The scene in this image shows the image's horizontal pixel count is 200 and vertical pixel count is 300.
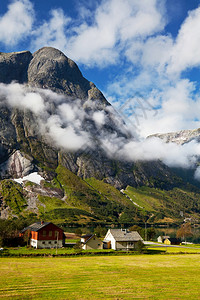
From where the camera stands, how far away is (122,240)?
293ft

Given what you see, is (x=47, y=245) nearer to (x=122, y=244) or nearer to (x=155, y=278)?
(x=122, y=244)

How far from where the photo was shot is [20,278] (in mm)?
34625

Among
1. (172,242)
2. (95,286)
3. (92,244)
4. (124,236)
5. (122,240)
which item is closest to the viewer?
(95,286)

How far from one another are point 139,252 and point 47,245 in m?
34.6

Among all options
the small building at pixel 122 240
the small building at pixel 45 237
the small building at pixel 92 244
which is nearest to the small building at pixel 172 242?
the small building at pixel 122 240

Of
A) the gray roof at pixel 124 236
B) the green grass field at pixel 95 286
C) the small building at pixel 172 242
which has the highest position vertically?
the gray roof at pixel 124 236

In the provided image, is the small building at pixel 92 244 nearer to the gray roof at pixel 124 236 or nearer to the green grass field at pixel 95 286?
the gray roof at pixel 124 236

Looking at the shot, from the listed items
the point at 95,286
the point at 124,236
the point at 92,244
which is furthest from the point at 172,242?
the point at 95,286

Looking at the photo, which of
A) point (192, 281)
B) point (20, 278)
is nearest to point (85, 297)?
point (20, 278)

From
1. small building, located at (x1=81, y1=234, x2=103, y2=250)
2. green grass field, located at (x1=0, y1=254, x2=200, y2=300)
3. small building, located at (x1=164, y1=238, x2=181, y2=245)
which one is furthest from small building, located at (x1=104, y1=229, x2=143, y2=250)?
green grass field, located at (x1=0, y1=254, x2=200, y2=300)

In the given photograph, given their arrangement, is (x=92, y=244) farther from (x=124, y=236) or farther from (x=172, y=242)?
(x=172, y=242)

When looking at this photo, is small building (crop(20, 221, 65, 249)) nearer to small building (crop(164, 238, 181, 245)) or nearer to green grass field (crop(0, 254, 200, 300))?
green grass field (crop(0, 254, 200, 300))

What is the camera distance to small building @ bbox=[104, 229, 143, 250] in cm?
8919

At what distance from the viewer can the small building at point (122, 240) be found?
89.2m
